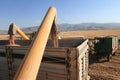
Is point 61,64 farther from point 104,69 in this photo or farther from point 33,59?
point 104,69

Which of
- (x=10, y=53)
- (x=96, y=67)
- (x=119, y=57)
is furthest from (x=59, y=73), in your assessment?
(x=119, y=57)

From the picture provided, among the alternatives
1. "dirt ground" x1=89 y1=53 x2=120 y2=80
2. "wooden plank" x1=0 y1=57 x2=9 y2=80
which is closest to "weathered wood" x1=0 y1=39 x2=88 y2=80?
"wooden plank" x1=0 y1=57 x2=9 y2=80

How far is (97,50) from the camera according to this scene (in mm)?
13977

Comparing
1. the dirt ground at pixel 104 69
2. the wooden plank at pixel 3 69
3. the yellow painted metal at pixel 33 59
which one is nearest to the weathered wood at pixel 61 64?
the yellow painted metal at pixel 33 59

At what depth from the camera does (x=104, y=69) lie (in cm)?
1139

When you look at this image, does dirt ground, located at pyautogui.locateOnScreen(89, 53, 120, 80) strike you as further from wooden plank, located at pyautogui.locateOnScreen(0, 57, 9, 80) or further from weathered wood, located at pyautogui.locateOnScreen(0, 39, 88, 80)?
weathered wood, located at pyautogui.locateOnScreen(0, 39, 88, 80)

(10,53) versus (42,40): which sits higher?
(42,40)

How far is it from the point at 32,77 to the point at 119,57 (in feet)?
44.4

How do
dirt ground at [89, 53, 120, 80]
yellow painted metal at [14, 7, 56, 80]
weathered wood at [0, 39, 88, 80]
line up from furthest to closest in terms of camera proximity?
dirt ground at [89, 53, 120, 80]
weathered wood at [0, 39, 88, 80]
yellow painted metal at [14, 7, 56, 80]

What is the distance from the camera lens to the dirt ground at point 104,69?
976 centimetres

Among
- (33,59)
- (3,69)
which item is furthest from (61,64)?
(3,69)

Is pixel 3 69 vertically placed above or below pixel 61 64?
below

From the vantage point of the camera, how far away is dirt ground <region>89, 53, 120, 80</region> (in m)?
9.76

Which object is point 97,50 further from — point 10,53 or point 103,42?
point 10,53
